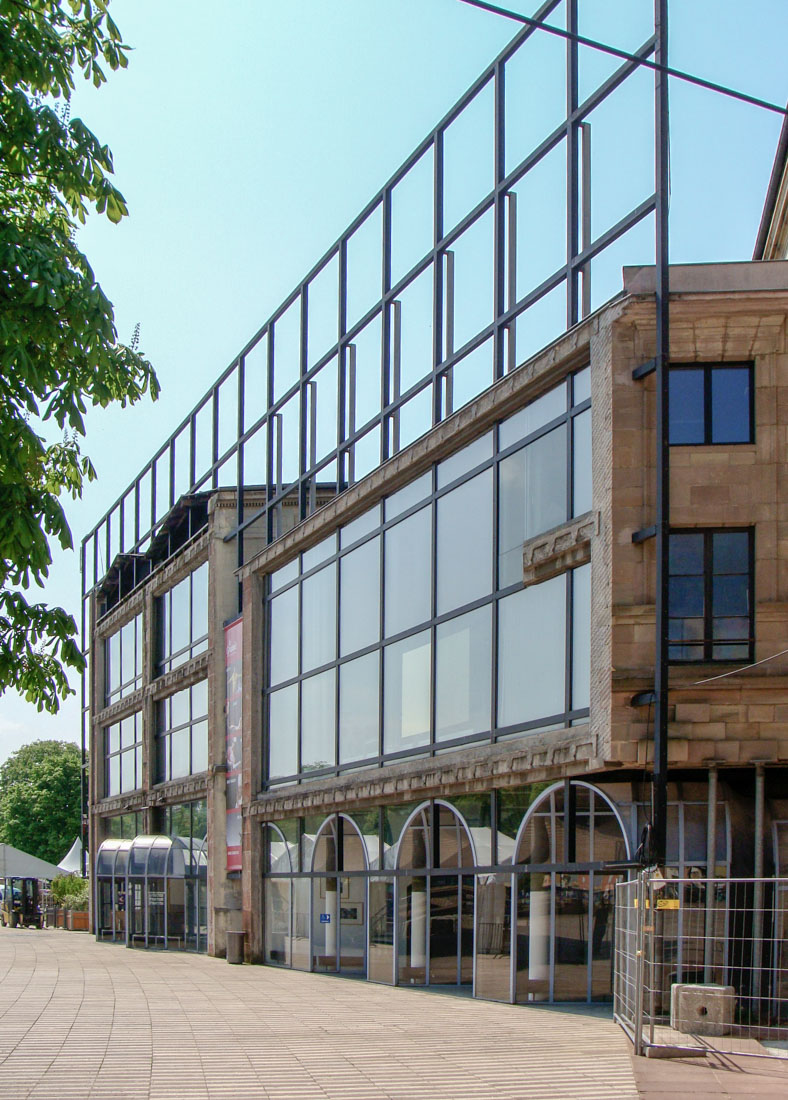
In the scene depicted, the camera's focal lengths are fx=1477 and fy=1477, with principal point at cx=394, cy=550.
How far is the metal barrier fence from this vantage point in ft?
43.4

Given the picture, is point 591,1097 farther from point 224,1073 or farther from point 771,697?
point 771,697

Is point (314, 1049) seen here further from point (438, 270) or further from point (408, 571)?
point (438, 270)

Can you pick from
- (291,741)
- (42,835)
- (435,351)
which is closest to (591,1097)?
(435,351)

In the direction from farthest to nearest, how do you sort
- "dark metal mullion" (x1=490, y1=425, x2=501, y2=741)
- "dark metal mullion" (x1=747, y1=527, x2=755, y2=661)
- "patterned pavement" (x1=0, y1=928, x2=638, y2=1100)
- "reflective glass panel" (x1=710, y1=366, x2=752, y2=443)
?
"dark metal mullion" (x1=490, y1=425, x2=501, y2=741) → "reflective glass panel" (x1=710, y1=366, x2=752, y2=443) → "dark metal mullion" (x1=747, y1=527, x2=755, y2=661) → "patterned pavement" (x1=0, y1=928, x2=638, y2=1100)

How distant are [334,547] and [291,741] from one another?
502cm

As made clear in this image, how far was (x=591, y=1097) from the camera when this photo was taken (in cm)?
1188

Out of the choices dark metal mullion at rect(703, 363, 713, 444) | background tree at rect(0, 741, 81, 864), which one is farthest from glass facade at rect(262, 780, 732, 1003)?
background tree at rect(0, 741, 81, 864)

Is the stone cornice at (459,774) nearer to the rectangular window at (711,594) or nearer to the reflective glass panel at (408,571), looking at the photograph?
the rectangular window at (711,594)

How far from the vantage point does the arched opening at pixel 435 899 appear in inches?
923

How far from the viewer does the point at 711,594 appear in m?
18.6

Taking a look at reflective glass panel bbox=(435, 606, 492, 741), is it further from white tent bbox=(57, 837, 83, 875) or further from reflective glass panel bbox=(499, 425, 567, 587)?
white tent bbox=(57, 837, 83, 875)

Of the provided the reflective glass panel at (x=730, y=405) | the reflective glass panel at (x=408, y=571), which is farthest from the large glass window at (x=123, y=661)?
the reflective glass panel at (x=730, y=405)

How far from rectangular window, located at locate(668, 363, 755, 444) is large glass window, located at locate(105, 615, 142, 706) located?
33016 mm

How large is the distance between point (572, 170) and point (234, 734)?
19.4 metres
